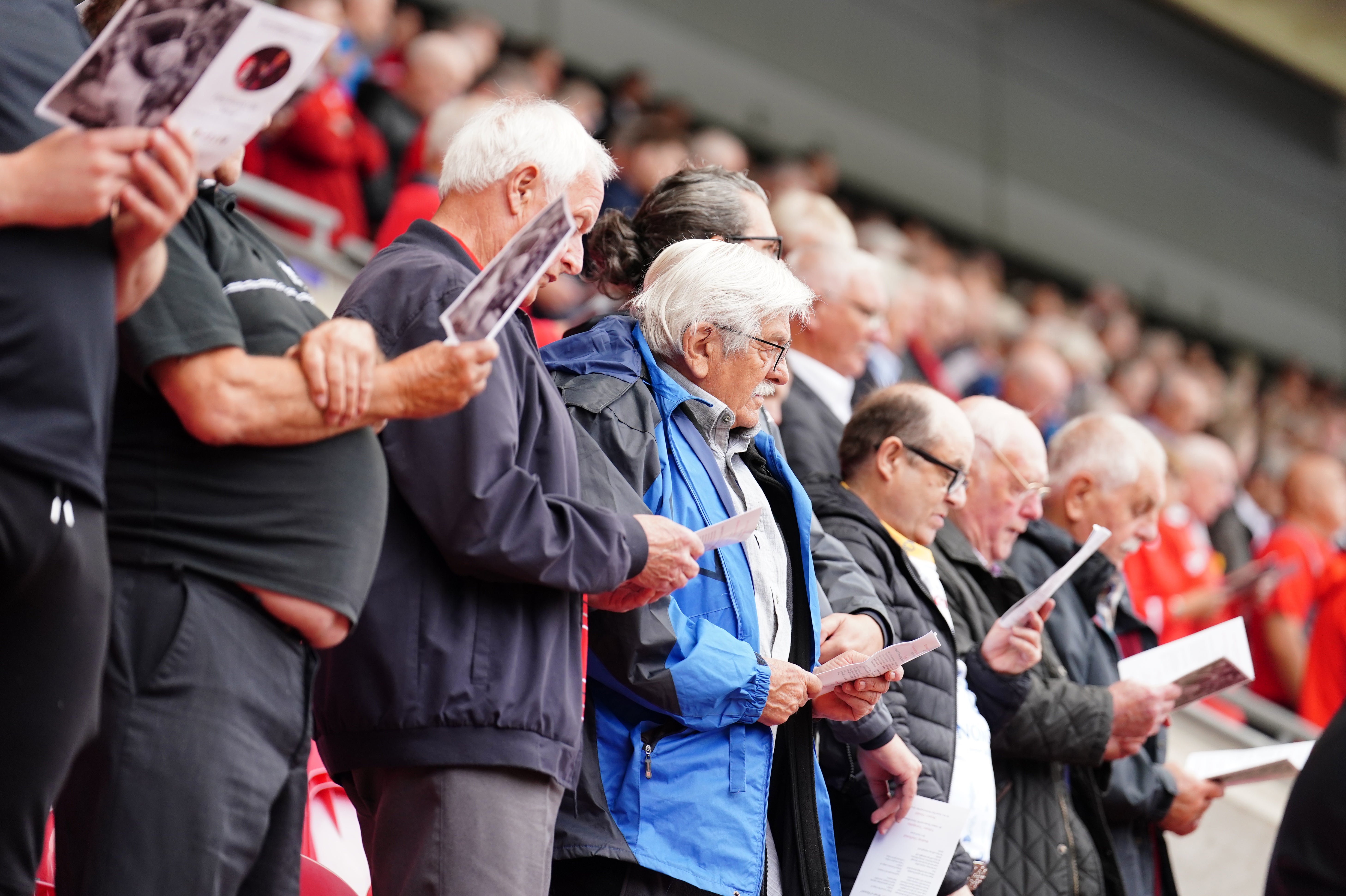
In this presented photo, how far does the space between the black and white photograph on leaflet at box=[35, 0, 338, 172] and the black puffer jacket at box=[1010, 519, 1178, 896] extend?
270 centimetres

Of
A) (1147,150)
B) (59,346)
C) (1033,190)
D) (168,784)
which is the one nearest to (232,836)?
(168,784)

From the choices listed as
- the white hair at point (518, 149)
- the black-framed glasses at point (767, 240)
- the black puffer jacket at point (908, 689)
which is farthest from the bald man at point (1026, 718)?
the white hair at point (518, 149)

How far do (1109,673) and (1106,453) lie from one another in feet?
2.21

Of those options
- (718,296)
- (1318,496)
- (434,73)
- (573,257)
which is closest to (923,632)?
(718,296)

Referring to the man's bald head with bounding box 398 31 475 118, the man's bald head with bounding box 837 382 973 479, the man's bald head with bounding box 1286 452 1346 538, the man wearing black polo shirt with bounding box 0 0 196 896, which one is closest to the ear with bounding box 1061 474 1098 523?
the man's bald head with bounding box 837 382 973 479

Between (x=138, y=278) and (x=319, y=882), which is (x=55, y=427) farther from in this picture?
(x=319, y=882)

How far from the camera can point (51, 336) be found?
1558 millimetres

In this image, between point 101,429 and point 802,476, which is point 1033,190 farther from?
point 101,429

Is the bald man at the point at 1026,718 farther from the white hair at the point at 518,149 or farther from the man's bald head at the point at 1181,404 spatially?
the man's bald head at the point at 1181,404

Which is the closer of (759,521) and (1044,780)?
(759,521)

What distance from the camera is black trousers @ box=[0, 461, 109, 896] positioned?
1.54 meters

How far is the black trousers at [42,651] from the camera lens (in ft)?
5.06

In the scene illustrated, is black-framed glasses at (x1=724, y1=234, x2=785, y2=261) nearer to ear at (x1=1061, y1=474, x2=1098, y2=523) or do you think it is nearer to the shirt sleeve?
ear at (x1=1061, y1=474, x2=1098, y2=523)

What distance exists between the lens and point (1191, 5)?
39.1ft
